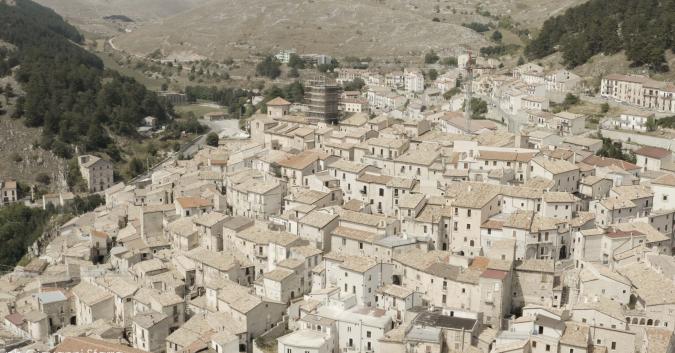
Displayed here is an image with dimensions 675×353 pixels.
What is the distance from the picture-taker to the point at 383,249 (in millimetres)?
30359

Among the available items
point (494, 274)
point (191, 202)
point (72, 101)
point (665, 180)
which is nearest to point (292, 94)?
point (72, 101)

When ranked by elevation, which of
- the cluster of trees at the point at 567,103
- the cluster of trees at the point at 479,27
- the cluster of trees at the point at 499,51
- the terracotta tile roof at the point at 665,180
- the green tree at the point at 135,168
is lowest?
the green tree at the point at 135,168

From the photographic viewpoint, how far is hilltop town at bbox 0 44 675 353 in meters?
26.2

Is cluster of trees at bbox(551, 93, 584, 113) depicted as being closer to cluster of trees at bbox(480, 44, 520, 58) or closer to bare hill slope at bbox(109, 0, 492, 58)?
cluster of trees at bbox(480, 44, 520, 58)

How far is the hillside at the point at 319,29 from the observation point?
112m

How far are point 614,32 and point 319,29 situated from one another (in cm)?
7004

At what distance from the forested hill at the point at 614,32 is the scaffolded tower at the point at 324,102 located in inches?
851

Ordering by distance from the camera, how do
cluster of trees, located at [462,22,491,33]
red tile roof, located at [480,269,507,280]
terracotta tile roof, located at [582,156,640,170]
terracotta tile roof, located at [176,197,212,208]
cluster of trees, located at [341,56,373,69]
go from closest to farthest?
red tile roof, located at [480,269,507,280] < terracotta tile roof, located at [582,156,640,170] < terracotta tile roof, located at [176,197,212,208] < cluster of trees, located at [341,56,373,69] < cluster of trees, located at [462,22,491,33]

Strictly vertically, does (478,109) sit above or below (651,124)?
below

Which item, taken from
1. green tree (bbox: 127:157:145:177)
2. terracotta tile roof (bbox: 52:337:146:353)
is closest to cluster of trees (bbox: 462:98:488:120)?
green tree (bbox: 127:157:145:177)

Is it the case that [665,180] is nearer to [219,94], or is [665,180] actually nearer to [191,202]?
[191,202]

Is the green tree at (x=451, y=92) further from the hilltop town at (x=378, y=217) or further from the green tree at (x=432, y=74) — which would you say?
the green tree at (x=432, y=74)

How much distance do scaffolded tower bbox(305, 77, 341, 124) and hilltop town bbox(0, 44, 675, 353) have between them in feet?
18.1

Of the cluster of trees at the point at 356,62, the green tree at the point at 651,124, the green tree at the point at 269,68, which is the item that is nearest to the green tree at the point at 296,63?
the green tree at the point at 269,68
